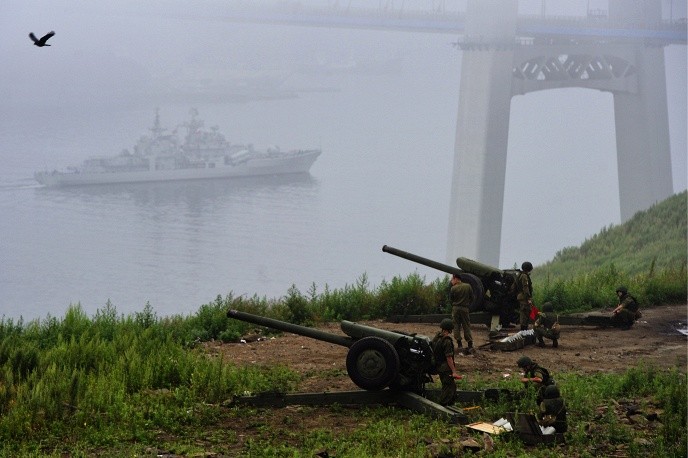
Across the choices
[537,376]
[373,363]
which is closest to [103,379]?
[373,363]

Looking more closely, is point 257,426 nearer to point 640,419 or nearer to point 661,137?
point 640,419

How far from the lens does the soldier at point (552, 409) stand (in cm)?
1130

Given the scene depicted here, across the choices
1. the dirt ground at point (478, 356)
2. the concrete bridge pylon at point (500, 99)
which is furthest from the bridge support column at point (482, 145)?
the dirt ground at point (478, 356)

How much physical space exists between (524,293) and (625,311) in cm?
242

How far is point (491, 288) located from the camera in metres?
18.4

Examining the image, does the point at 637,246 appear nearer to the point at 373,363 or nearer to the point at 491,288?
the point at 491,288

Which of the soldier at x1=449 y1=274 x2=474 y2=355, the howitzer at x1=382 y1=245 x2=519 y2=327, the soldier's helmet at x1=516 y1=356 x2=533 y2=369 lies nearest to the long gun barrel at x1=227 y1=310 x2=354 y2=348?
the soldier's helmet at x1=516 y1=356 x2=533 y2=369

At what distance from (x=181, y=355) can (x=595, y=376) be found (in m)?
5.77

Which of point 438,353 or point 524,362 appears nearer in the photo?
point 524,362

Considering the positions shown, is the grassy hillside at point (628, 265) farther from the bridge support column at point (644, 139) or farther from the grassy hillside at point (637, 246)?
the bridge support column at point (644, 139)

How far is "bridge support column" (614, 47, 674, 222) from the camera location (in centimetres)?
6169

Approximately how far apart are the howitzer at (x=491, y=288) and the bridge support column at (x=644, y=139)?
45180 millimetres

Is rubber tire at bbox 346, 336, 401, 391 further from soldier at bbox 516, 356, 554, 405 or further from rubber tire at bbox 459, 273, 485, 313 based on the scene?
rubber tire at bbox 459, 273, 485, 313

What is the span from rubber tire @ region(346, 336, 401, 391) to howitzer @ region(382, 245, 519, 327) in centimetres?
582
